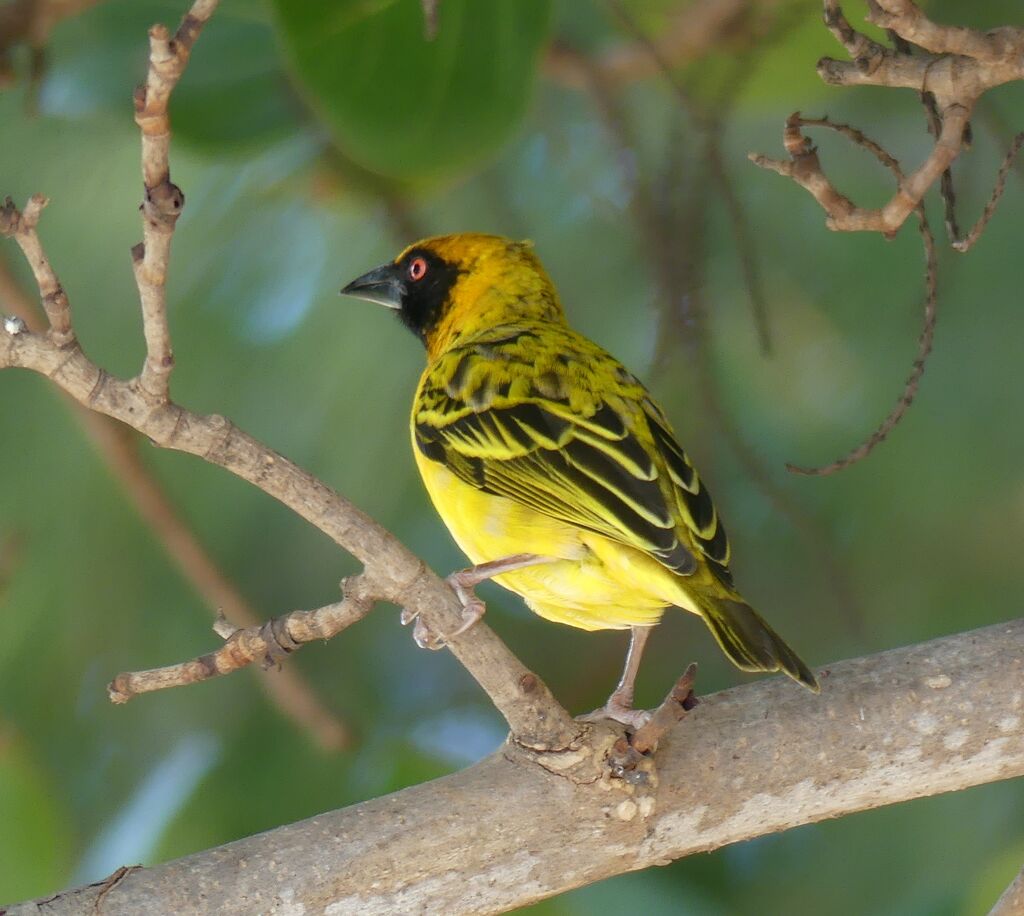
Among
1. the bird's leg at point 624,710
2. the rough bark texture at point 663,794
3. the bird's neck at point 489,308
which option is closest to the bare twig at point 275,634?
the rough bark texture at point 663,794

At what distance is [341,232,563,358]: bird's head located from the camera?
3.72 m

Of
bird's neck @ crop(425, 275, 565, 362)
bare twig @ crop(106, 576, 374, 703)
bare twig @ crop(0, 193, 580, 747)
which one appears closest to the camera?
bare twig @ crop(0, 193, 580, 747)

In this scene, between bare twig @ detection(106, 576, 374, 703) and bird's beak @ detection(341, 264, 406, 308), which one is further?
bird's beak @ detection(341, 264, 406, 308)

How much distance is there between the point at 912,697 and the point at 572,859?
680 mm

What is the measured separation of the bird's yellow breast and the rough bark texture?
25cm

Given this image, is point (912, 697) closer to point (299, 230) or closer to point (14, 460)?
point (299, 230)

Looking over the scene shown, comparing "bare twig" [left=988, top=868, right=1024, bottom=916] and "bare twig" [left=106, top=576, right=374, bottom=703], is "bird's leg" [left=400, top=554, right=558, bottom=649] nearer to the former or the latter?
"bare twig" [left=106, top=576, right=374, bottom=703]

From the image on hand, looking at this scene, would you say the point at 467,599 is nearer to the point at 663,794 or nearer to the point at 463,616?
the point at 463,616

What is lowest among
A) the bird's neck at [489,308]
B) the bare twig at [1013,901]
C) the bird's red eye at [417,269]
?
the bare twig at [1013,901]

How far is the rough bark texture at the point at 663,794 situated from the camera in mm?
2324

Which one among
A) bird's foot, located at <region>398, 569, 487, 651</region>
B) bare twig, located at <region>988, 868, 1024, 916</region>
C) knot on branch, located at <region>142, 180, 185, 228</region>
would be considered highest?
knot on branch, located at <region>142, 180, 185, 228</region>

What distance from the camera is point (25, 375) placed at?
4.61 m

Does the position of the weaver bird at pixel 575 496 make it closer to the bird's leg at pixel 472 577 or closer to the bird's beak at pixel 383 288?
the bird's leg at pixel 472 577

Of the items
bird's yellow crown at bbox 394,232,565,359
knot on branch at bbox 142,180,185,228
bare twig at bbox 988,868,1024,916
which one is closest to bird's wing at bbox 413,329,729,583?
bird's yellow crown at bbox 394,232,565,359
